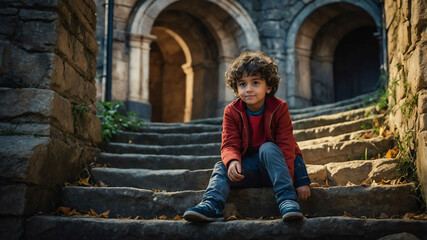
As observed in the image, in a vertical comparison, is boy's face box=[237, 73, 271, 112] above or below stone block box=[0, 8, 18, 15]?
below

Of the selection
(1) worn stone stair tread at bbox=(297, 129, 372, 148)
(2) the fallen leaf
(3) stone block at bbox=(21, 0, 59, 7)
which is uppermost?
(3) stone block at bbox=(21, 0, 59, 7)

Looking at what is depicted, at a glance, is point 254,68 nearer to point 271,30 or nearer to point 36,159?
point 36,159

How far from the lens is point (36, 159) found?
7.49 ft

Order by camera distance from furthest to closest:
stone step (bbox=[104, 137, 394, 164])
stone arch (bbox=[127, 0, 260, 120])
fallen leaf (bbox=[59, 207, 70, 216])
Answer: stone arch (bbox=[127, 0, 260, 120]) < stone step (bbox=[104, 137, 394, 164]) < fallen leaf (bbox=[59, 207, 70, 216])

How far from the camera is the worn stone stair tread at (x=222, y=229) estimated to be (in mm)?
1930

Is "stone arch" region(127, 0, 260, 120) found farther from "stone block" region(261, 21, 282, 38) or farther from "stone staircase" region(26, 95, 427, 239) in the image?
"stone staircase" region(26, 95, 427, 239)

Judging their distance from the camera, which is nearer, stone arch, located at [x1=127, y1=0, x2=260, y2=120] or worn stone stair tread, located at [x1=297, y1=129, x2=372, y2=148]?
worn stone stair tread, located at [x1=297, y1=129, x2=372, y2=148]

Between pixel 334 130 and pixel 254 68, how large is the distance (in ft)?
5.10

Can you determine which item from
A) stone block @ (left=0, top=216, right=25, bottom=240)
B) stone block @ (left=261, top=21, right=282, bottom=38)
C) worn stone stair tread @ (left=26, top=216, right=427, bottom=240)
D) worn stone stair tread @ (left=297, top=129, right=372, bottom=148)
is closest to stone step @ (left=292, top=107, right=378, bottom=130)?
worn stone stair tread @ (left=297, top=129, right=372, bottom=148)

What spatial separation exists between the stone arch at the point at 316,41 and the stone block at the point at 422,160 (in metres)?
5.52

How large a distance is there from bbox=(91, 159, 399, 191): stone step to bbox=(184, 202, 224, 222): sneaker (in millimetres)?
765

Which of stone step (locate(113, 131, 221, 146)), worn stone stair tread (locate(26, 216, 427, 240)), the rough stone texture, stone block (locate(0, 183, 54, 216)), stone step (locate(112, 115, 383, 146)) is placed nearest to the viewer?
the rough stone texture

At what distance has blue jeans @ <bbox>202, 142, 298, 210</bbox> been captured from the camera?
7.16 ft

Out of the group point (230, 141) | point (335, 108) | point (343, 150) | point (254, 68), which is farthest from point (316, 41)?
point (230, 141)
